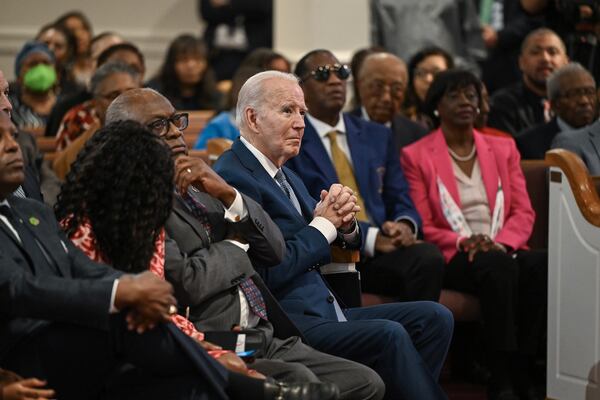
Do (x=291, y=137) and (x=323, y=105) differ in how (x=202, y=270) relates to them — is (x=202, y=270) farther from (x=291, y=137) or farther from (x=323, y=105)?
(x=323, y=105)

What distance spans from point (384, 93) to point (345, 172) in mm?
925

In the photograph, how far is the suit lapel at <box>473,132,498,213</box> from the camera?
5139mm

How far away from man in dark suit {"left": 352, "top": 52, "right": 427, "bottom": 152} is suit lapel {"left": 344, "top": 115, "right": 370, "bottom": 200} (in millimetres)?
631

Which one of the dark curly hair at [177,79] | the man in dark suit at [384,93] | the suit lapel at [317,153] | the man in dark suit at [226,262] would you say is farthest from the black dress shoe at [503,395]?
the dark curly hair at [177,79]

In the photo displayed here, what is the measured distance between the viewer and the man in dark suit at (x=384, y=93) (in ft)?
18.7

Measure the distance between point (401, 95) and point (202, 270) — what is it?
9.37ft

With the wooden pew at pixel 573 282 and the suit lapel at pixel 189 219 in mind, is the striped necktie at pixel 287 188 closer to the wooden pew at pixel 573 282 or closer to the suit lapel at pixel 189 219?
the suit lapel at pixel 189 219

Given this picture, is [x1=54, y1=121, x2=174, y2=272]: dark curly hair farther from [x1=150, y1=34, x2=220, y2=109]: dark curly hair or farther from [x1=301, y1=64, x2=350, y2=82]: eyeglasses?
[x1=150, y1=34, x2=220, y2=109]: dark curly hair

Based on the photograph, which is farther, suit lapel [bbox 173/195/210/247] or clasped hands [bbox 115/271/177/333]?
suit lapel [bbox 173/195/210/247]

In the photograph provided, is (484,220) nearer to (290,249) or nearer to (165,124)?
(290,249)

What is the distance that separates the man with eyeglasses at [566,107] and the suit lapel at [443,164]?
652 millimetres

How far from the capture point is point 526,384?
4906 mm

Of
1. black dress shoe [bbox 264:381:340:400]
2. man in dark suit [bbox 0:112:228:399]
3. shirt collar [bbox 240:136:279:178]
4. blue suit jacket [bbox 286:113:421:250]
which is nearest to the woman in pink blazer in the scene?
blue suit jacket [bbox 286:113:421:250]

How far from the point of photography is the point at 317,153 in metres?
4.85
